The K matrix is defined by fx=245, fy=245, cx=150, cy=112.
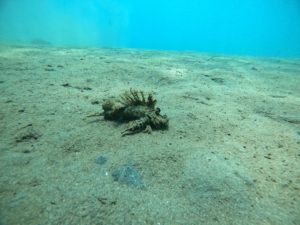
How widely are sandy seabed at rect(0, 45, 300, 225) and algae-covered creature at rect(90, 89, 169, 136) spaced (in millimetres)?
165

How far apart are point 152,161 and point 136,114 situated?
1303 mm

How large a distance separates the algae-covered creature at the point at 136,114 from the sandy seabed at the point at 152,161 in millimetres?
165

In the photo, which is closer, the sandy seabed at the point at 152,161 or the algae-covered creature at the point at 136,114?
the sandy seabed at the point at 152,161

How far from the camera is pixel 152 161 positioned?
3.67m

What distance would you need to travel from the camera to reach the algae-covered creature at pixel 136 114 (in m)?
4.55

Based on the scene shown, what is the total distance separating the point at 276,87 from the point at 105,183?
8193 millimetres

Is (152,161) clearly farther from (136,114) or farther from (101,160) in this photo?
(136,114)

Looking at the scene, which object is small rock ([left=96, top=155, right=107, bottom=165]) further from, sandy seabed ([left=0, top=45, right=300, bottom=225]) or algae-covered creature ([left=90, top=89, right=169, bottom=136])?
algae-covered creature ([left=90, top=89, right=169, bottom=136])

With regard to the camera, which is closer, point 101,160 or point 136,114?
point 101,160

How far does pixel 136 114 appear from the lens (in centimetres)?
473

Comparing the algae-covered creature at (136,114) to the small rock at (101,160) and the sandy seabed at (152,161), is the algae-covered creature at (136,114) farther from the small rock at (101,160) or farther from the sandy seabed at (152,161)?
the small rock at (101,160)

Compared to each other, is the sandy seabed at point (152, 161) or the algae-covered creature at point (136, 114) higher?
the algae-covered creature at point (136, 114)

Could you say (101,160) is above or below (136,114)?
below

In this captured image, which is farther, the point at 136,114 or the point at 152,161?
A: the point at 136,114
